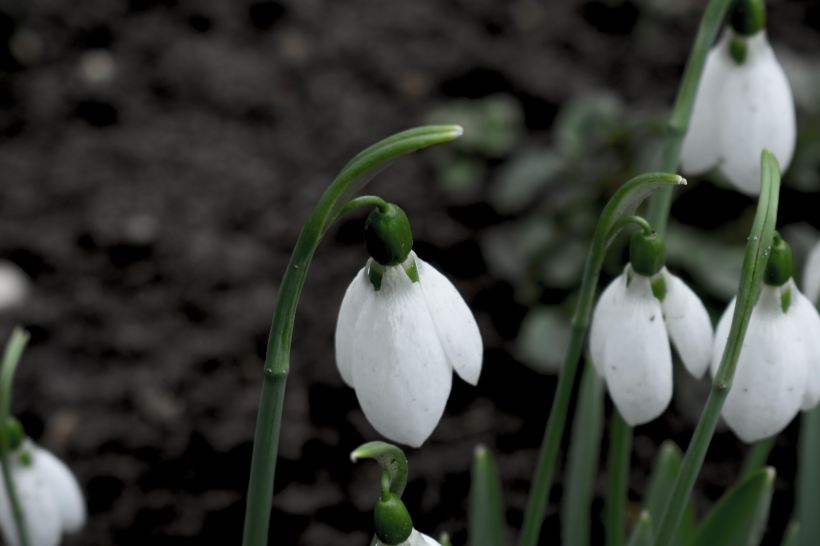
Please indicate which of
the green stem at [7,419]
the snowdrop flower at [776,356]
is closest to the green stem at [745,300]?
the snowdrop flower at [776,356]

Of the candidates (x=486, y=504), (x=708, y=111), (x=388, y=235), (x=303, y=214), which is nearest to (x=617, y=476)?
(x=486, y=504)

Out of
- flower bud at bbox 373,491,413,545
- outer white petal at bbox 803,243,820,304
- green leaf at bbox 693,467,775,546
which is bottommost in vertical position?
green leaf at bbox 693,467,775,546

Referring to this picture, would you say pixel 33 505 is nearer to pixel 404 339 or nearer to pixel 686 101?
pixel 404 339

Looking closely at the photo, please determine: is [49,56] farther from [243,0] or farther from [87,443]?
[87,443]

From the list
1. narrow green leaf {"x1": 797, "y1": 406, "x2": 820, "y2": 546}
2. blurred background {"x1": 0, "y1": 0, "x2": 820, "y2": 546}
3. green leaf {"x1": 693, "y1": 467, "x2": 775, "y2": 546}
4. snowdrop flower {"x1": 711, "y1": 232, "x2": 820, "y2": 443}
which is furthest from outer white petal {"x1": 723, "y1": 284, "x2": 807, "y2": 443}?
blurred background {"x1": 0, "y1": 0, "x2": 820, "y2": 546}

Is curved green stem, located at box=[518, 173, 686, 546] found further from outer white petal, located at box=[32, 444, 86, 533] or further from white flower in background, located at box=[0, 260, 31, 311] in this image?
white flower in background, located at box=[0, 260, 31, 311]

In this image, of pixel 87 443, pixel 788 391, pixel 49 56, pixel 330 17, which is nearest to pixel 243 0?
pixel 330 17

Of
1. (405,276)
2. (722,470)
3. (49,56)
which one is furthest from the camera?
(49,56)
